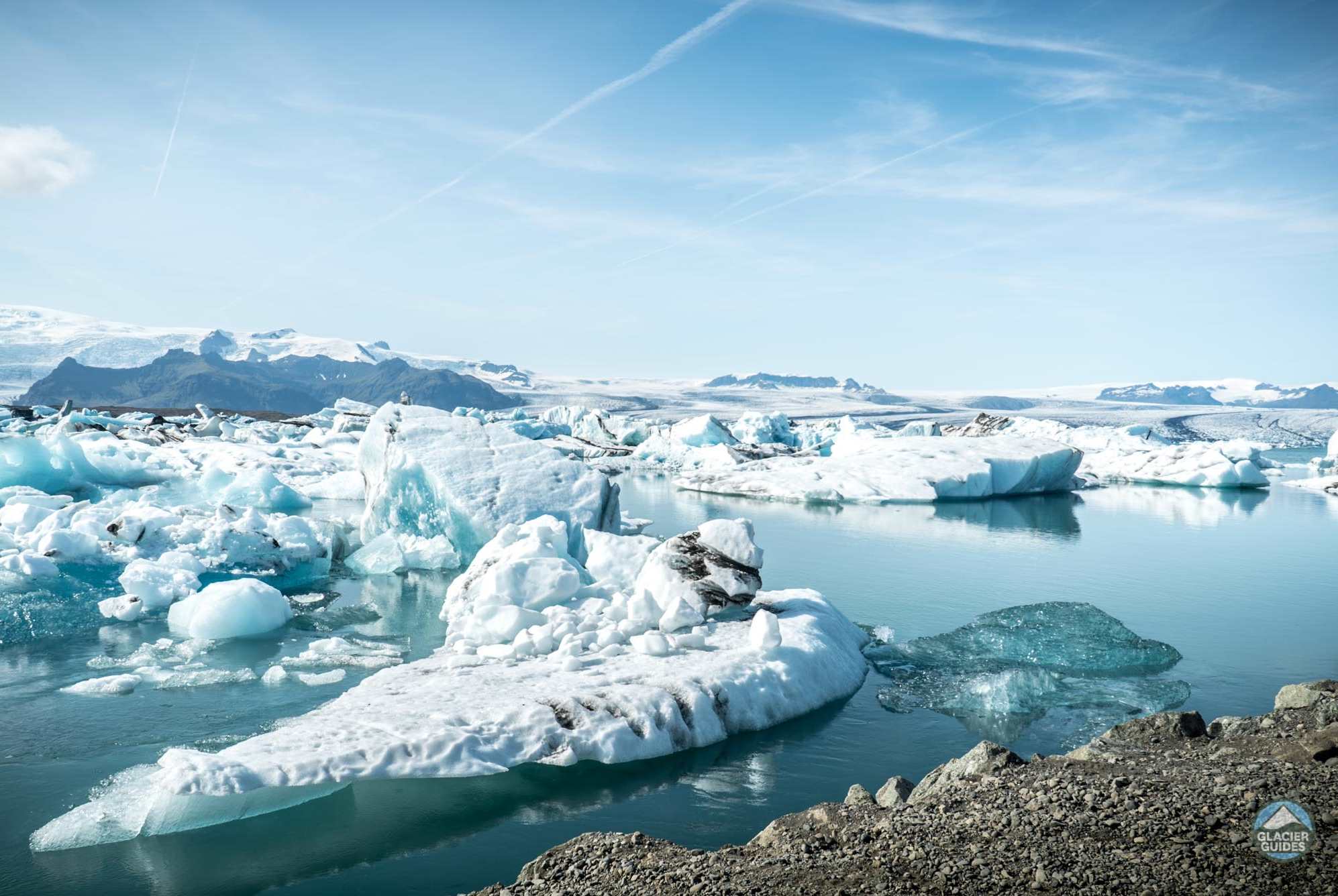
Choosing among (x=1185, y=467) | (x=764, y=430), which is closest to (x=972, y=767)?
(x=1185, y=467)

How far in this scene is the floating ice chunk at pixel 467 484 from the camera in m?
10.3

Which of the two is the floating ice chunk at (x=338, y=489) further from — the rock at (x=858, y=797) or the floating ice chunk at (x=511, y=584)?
the rock at (x=858, y=797)

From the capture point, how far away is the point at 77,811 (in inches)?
158

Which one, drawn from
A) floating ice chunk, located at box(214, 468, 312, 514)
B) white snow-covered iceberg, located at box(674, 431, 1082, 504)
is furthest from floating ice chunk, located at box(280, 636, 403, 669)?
white snow-covered iceberg, located at box(674, 431, 1082, 504)

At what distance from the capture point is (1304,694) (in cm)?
506

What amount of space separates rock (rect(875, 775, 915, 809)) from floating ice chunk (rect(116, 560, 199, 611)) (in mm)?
7172

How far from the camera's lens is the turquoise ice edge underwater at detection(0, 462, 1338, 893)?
150 inches

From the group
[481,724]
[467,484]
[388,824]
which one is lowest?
[388,824]

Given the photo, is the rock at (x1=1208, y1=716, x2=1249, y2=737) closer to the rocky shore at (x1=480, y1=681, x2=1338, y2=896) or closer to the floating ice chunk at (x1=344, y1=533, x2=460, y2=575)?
the rocky shore at (x1=480, y1=681, x2=1338, y2=896)

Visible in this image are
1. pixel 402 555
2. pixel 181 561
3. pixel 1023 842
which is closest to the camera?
pixel 1023 842

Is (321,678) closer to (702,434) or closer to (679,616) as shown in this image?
(679,616)

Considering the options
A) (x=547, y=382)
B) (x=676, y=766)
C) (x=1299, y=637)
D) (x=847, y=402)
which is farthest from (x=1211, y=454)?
(x=547, y=382)

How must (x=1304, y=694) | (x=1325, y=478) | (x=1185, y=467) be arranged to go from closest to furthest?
(x=1304, y=694), (x=1185, y=467), (x=1325, y=478)

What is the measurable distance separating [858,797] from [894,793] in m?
0.18
